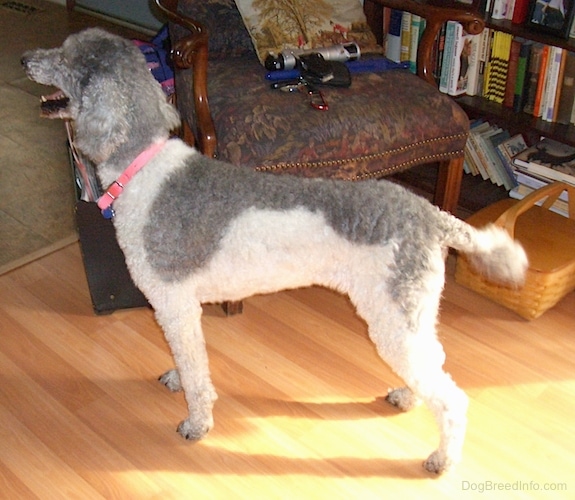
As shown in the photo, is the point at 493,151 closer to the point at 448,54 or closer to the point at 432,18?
the point at 448,54

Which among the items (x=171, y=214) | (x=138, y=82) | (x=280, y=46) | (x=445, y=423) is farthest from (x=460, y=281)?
(x=138, y=82)

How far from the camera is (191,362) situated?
6.22 ft

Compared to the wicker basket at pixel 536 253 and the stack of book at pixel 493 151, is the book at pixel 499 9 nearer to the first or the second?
the stack of book at pixel 493 151

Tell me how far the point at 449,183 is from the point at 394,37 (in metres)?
0.77

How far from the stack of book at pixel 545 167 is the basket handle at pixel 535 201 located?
0.08 metres

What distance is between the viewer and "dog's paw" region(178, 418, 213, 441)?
195cm

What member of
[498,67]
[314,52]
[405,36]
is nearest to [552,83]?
[498,67]

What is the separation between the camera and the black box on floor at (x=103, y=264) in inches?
87.5

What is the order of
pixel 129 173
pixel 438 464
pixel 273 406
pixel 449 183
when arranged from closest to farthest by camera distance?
1. pixel 129 173
2. pixel 438 464
3. pixel 273 406
4. pixel 449 183

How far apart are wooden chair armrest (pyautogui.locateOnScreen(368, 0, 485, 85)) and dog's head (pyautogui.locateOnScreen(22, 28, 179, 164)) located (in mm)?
1173

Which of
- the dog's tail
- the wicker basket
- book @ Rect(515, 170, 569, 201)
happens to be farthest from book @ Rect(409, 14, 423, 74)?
the dog's tail

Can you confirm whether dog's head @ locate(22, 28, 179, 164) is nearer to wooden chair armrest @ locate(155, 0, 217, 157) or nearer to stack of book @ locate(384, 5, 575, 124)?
wooden chair armrest @ locate(155, 0, 217, 157)

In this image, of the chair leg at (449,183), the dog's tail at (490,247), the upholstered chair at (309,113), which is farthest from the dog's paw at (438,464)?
the chair leg at (449,183)

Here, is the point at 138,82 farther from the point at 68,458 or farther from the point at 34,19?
the point at 34,19
